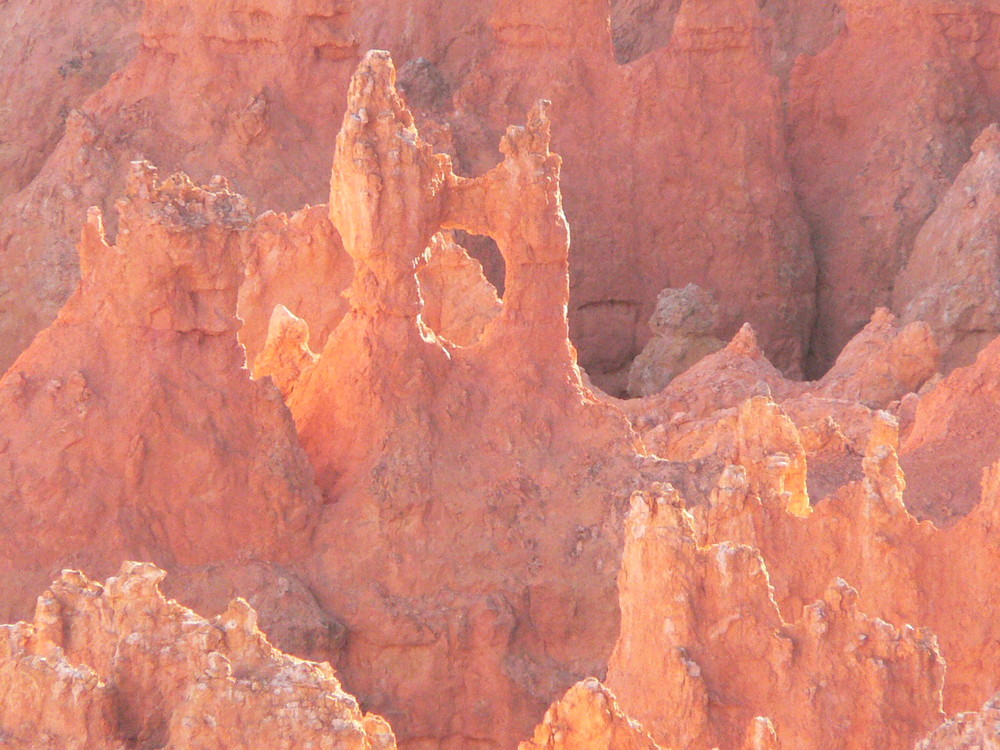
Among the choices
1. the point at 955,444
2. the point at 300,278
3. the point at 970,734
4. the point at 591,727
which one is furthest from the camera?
the point at 300,278

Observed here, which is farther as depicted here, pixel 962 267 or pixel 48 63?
pixel 48 63

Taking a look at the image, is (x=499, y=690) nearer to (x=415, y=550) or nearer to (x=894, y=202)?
(x=415, y=550)

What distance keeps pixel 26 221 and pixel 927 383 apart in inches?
343

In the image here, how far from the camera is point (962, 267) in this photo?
18.1 m

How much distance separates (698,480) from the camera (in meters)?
10.9

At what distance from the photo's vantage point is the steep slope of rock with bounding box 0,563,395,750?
548 cm

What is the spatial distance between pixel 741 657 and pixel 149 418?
12.5 feet

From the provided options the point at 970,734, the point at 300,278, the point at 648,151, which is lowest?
the point at 970,734

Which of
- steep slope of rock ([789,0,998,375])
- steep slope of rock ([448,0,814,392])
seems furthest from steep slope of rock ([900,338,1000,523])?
steep slope of rock ([789,0,998,375])

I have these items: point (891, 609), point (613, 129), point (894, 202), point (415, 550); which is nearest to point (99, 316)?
point (415, 550)

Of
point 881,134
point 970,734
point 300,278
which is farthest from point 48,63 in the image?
point 970,734

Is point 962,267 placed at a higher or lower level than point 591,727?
higher

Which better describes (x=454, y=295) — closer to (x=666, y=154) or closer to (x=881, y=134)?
(x=666, y=154)

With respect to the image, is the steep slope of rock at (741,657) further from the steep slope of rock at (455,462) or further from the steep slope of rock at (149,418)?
the steep slope of rock at (149,418)
